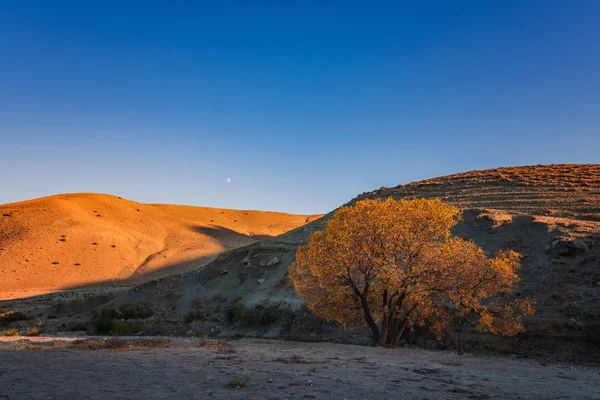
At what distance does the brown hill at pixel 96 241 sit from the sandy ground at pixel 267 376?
2122 inches

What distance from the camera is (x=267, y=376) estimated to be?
12.8m

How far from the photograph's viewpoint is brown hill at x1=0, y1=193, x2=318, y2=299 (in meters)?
70.6

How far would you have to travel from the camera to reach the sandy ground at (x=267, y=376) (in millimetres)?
10578

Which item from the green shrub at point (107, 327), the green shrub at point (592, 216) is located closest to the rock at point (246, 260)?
the green shrub at point (107, 327)

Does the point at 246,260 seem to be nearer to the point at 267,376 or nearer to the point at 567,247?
the point at 567,247

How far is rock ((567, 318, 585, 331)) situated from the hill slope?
69mm

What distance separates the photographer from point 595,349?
69.7 feet

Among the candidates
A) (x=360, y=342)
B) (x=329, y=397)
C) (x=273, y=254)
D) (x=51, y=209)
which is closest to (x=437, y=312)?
(x=360, y=342)

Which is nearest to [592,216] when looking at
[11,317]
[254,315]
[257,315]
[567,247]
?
[567,247]

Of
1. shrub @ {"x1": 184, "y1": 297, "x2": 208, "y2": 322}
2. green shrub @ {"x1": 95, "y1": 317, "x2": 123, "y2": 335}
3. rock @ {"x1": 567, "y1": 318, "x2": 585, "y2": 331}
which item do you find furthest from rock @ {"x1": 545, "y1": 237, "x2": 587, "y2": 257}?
green shrub @ {"x1": 95, "y1": 317, "x2": 123, "y2": 335}

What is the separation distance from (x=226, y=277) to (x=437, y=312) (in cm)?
2849

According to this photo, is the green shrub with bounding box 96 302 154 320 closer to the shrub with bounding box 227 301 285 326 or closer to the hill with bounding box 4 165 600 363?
the hill with bounding box 4 165 600 363

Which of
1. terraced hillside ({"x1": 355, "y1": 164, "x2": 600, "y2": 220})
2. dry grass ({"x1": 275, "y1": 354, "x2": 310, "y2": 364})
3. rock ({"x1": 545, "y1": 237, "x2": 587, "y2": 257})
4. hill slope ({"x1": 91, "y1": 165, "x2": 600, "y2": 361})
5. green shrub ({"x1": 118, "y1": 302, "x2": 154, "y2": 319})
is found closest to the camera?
dry grass ({"x1": 275, "y1": 354, "x2": 310, "y2": 364})

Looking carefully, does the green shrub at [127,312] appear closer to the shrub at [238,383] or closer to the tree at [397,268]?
the tree at [397,268]
